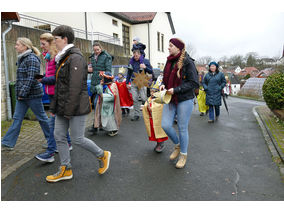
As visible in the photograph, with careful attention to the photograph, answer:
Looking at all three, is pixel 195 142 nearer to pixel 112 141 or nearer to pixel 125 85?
pixel 112 141

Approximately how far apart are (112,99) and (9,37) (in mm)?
6473

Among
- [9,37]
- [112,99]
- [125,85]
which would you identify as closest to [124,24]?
[9,37]

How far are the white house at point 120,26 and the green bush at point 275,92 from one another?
1386cm

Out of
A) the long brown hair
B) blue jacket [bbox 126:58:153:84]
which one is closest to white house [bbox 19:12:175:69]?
blue jacket [bbox 126:58:153:84]

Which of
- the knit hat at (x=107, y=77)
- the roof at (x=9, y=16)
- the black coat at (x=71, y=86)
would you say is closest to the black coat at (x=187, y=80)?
the black coat at (x=71, y=86)

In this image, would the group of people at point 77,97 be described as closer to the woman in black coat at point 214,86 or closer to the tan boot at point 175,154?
the tan boot at point 175,154

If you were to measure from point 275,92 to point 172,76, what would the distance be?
5008 mm

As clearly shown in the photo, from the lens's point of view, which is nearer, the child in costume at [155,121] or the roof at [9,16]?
the child in costume at [155,121]

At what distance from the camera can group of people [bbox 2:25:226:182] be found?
10.3 feet

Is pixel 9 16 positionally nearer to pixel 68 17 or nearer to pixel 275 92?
pixel 275 92

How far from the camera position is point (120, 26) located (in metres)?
26.8

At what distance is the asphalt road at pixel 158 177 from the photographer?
3.03 metres

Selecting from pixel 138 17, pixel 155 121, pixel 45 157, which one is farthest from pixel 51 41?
pixel 138 17

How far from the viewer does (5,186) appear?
10.7ft
